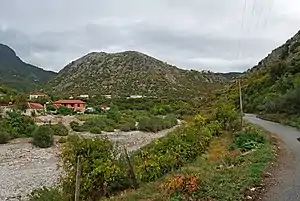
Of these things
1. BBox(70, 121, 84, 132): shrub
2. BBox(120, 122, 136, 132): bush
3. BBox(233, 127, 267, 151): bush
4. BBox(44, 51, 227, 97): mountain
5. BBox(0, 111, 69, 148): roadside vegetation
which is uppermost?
BBox(44, 51, 227, 97): mountain

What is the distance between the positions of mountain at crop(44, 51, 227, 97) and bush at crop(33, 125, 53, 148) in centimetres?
9061

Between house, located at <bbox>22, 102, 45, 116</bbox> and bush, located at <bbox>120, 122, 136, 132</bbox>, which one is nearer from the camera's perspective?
bush, located at <bbox>120, 122, 136, 132</bbox>

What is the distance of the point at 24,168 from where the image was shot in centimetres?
3828

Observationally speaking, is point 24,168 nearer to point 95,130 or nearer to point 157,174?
point 157,174

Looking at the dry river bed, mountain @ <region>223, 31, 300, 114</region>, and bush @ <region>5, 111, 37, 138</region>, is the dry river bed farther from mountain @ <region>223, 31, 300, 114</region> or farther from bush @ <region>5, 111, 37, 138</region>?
mountain @ <region>223, 31, 300, 114</region>

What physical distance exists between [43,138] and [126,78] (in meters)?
103

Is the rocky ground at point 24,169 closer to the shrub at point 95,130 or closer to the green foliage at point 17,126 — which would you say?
the green foliage at point 17,126

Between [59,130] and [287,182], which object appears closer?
[287,182]

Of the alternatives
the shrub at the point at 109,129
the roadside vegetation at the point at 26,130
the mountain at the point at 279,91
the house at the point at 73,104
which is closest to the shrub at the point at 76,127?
the shrub at the point at 109,129

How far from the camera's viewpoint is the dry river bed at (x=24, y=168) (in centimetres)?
2800

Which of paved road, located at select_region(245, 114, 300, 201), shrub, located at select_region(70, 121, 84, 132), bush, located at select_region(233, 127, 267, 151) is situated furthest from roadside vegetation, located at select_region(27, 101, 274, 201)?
shrub, located at select_region(70, 121, 84, 132)

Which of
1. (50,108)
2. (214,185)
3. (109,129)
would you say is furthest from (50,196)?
(50,108)

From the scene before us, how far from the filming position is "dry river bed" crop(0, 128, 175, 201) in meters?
28.0

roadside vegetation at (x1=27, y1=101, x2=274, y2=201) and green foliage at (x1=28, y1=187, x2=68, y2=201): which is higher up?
roadside vegetation at (x1=27, y1=101, x2=274, y2=201)
